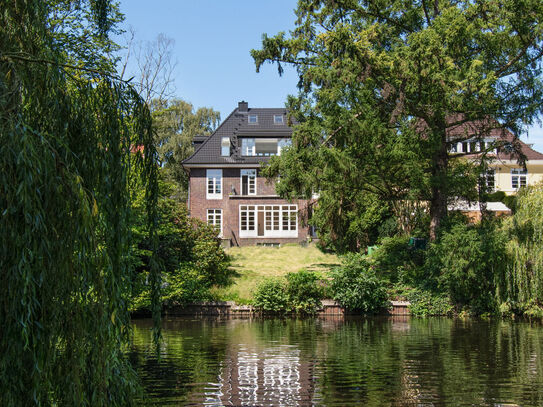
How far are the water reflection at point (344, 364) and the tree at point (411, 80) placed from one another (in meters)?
7.40

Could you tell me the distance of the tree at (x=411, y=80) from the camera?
24.6 m

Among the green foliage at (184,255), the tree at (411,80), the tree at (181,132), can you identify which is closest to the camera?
A: the tree at (411,80)

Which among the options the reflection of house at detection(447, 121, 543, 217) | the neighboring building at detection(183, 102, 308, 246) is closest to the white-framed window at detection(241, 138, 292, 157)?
the neighboring building at detection(183, 102, 308, 246)

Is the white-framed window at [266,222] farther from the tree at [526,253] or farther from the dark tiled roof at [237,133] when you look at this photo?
the tree at [526,253]

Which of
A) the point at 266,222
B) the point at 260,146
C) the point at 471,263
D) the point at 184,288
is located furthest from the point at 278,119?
the point at 471,263

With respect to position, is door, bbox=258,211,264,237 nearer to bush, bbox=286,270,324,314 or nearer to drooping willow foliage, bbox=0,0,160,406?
bush, bbox=286,270,324,314

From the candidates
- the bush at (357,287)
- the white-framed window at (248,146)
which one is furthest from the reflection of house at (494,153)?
the white-framed window at (248,146)

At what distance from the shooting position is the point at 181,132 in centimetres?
6259

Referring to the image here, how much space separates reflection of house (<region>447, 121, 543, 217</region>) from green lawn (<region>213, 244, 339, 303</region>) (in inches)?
326

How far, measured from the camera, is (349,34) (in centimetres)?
2464

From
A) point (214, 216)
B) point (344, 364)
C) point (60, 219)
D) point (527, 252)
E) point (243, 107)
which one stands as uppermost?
point (243, 107)

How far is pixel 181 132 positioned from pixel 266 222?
2243 cm

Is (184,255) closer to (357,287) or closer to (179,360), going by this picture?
(357,287)

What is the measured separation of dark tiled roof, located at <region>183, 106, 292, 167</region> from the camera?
45250 mm
